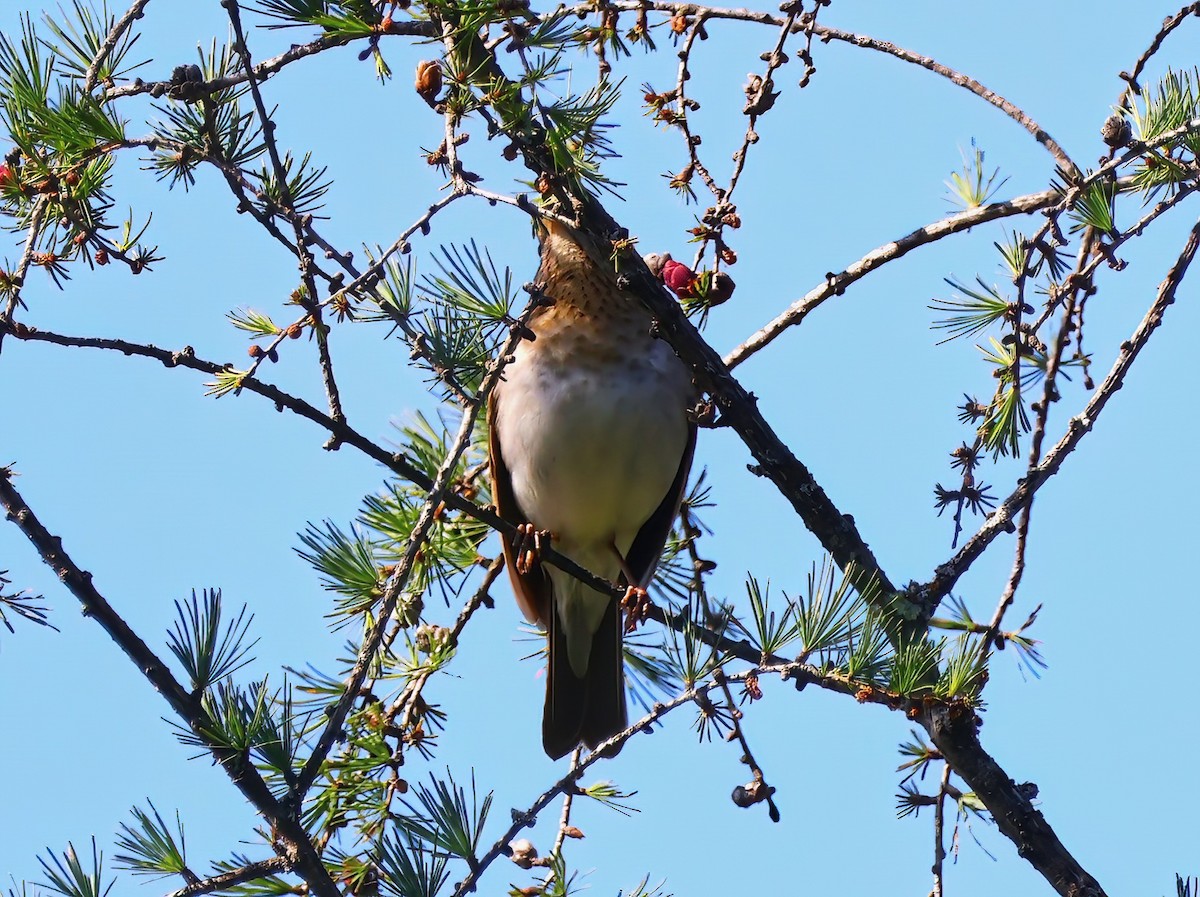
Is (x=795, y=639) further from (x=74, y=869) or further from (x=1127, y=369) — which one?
(x=74, y=869)

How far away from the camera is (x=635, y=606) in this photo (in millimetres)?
3537

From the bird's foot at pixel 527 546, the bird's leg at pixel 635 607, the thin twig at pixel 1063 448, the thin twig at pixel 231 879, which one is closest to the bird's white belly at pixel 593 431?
the bird's foot at pixel 527 546

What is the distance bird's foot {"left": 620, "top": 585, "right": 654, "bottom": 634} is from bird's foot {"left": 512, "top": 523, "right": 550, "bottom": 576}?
0.26m

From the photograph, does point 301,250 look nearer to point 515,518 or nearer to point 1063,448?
point 1063,448

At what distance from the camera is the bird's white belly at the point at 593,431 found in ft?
13.0

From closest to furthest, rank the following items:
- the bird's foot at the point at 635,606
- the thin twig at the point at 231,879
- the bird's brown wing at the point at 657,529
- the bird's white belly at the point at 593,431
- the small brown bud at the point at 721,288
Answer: the thin twig at the point at 231,879 < the small brown bud at the point at 721,288 < the bird's foot at the point at 635,606 < the bird's white belly at the point at 593,431 < the bird's brown wing at the point at 657,529

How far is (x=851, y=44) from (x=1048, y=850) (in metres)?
1.82

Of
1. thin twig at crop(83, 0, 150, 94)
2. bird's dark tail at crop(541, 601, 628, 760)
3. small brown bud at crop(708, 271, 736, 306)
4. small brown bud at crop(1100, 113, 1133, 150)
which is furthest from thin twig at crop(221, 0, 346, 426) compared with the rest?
bird's dark tail at crop(541, 601, 628, 760)

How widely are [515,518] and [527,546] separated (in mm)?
673

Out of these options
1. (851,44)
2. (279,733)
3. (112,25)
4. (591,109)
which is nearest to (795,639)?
(279,733)

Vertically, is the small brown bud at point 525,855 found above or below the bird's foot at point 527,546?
below

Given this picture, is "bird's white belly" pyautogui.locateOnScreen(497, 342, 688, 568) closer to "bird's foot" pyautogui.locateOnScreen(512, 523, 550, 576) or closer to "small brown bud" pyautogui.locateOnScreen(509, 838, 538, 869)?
"bird's foot" pyautogui.locateOnScreen(512, 523, 550, 576)

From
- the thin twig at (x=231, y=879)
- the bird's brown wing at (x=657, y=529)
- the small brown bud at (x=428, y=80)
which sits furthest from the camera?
the bird's brown wing at (x=657, y=529)

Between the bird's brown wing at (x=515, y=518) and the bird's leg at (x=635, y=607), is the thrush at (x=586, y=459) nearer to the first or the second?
the bird's brown wing at (x=515, y=518)
